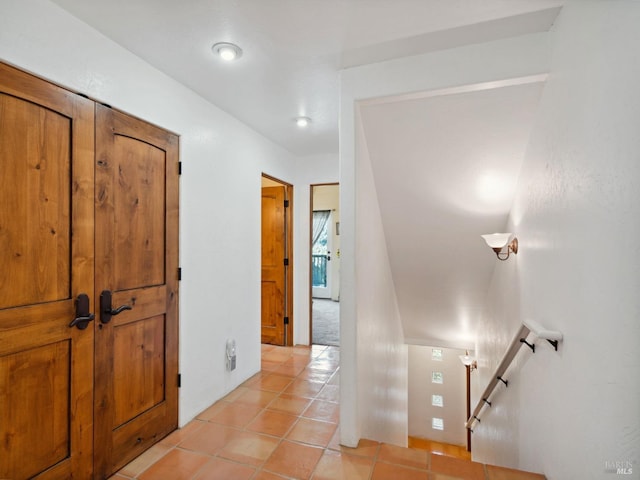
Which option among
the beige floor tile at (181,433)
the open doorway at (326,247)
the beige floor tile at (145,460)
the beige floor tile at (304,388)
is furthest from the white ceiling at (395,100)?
the open doorway at (326,247)

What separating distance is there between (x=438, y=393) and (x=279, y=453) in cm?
398

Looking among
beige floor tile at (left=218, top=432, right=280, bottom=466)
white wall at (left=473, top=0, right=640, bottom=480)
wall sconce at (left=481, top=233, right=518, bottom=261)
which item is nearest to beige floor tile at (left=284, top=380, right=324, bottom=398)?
beige floor tile at (left=218, top=432, right=280, bottom=466)

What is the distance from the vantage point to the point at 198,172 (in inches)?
104

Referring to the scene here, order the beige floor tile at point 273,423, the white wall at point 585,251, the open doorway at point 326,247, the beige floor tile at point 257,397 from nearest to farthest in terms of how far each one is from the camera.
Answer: the white wall at point 585,251
the beige floor tile at point 273,423
the beige floor tile at point 257,397
the open doorway at point 326,247

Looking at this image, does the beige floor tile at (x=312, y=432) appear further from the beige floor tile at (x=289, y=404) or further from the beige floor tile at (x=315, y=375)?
the beige floor tile at (x=315, y=375)

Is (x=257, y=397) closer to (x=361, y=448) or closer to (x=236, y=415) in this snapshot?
(x=236, y=415)

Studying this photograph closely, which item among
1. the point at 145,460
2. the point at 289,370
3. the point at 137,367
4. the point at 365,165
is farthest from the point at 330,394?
the point at 365,165

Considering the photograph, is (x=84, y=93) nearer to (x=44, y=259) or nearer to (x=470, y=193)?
(x=44, y=259)

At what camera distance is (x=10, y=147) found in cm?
150

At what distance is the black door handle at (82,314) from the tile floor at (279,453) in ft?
3.04

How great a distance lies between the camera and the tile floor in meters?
1.93

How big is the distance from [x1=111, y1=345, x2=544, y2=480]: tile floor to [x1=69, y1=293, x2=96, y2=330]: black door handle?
3.04 feet

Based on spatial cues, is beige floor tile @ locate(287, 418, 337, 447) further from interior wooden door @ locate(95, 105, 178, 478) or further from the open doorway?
the open doorway

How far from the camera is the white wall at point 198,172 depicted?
164 centimetres
